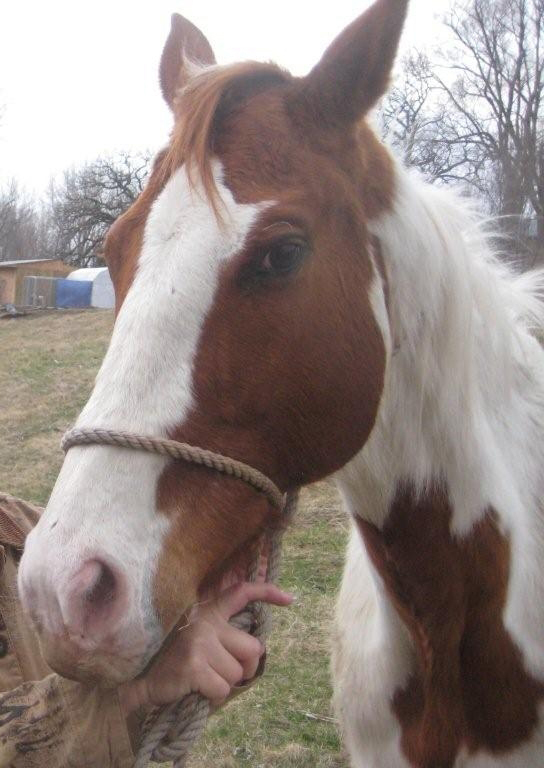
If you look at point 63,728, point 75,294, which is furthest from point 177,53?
point 75,294

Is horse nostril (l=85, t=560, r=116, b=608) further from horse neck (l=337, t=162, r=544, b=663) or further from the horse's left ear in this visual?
the horse's left ear

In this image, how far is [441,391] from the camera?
1.94 meters

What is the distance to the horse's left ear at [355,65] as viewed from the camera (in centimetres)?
172

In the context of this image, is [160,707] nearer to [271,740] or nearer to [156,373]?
[156,373]

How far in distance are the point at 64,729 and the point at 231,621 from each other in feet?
1.20

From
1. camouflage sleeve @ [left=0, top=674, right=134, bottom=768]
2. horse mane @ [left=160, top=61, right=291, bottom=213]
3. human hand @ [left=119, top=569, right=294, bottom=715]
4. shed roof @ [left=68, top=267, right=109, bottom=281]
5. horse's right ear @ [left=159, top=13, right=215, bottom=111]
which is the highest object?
horse's right ear @ [left=159, top=13, right=215, bottom=111]

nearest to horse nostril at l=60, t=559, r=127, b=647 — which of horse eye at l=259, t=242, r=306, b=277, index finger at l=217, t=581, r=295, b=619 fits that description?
index finger at l=217, t=581, r=295, b=619

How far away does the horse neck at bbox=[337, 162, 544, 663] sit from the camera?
1.89 m

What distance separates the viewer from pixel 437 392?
194 cm

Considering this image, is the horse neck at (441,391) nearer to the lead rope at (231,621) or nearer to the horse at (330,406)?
the horse at (330,406)

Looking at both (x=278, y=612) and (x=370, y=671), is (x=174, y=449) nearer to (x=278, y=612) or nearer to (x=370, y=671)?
(x=370, y=671)

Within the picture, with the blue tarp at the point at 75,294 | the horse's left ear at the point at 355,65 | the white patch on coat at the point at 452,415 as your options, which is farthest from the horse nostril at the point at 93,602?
the blue tarp at the point at 75,294

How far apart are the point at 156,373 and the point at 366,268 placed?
614mm

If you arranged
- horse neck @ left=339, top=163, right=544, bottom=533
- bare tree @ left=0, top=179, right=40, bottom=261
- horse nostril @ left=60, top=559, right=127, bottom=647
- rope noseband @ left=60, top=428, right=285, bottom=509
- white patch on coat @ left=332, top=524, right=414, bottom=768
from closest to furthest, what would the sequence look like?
1. horse nostril @ left=60, top=559, right=127, bottom=647
2. rope noseband @ left=60, top=428, right=285, bottom=509
3. horse neck @ left=339, top=163, right=544, bottom=533
4. white patch on coat @ left=332, top=524, right=414, bottom=768
5. bare tree @ left=0, top=179, right=40, bottom=261
